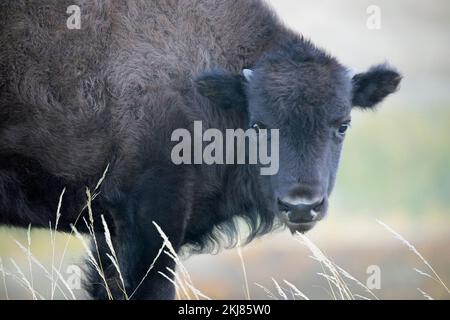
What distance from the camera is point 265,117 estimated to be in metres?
8.28

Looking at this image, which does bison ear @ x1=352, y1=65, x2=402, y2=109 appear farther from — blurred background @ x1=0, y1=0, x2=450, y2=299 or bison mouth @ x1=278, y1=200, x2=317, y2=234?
blurred background @ x1=0, y1=0, x2=450, y2=299

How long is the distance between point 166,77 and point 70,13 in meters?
1.00

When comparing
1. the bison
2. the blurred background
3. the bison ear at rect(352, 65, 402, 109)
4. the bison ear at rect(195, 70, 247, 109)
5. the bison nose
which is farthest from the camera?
the blurred background

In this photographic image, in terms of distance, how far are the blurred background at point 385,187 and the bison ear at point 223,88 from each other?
754 cm

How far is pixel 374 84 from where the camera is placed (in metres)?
8.95

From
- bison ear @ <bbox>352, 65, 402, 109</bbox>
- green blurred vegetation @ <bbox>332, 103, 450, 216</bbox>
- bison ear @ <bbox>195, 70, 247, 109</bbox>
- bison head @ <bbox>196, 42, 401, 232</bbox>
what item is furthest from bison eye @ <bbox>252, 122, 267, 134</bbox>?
green blurred vegetation @ <bbox>332, 103, 450, 216</bbox>

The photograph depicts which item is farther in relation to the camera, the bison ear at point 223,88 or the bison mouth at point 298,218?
the bison ear at point 223,88

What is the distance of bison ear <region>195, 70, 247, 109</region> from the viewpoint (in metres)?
8.40

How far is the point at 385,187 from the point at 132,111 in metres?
13.2

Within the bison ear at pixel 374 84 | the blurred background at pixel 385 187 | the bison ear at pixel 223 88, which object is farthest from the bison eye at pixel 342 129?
the blurred background at pixel 385 187

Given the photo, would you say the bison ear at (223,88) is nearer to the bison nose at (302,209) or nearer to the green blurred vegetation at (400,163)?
the bison nose at (302,209)

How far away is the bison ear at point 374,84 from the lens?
8883 mm

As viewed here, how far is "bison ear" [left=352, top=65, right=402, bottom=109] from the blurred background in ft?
23.7

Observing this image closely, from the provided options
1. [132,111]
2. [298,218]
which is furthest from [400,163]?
[298,218]
